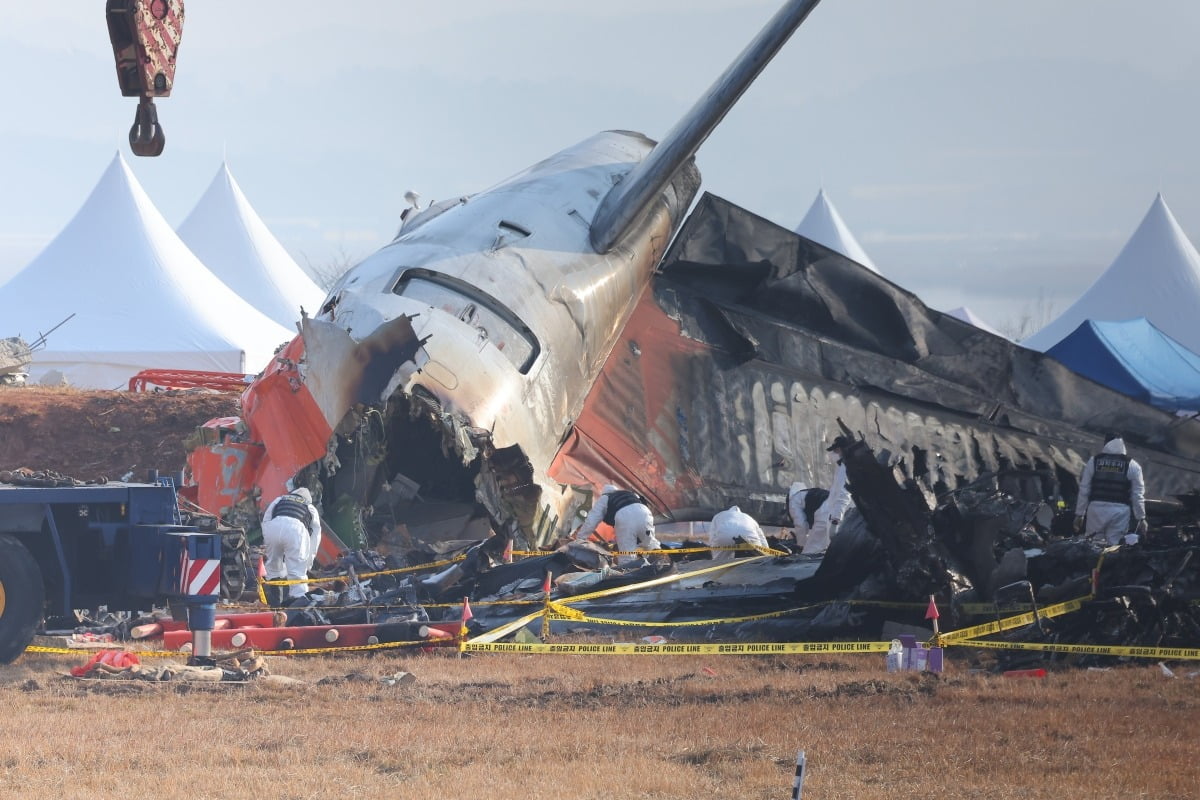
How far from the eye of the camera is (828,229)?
5353 cm

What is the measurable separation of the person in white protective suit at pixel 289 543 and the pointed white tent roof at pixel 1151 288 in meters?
28.9

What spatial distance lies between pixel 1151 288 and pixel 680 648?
3266 cm

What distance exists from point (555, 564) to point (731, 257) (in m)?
9.17

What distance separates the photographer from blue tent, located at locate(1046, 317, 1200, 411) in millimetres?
25344

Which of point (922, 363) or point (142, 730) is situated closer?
point (142, 730)

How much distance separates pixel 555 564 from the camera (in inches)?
615

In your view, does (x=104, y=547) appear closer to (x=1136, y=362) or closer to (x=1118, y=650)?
(x=1118, y=650)

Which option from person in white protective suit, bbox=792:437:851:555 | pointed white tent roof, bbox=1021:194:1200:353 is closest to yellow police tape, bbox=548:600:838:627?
person in white protective suit, bbox=792:437:851:555

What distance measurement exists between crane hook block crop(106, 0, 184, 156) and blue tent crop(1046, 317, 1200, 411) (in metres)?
18.1

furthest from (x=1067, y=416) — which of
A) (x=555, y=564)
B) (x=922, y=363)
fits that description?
(x=555, y=564)

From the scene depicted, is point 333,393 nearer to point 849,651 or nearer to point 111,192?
point 849,651

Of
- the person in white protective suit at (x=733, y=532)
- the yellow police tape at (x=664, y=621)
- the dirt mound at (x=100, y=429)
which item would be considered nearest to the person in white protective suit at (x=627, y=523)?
the person in white protective suit at (x=733, y=532)

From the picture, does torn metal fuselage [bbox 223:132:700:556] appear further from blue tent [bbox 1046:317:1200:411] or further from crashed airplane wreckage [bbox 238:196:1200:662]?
blue tent [bbox 1046:317:1200:411]

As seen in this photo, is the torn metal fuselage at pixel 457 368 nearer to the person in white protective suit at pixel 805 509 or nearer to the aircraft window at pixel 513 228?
the aircraft window at pixel 513 228
